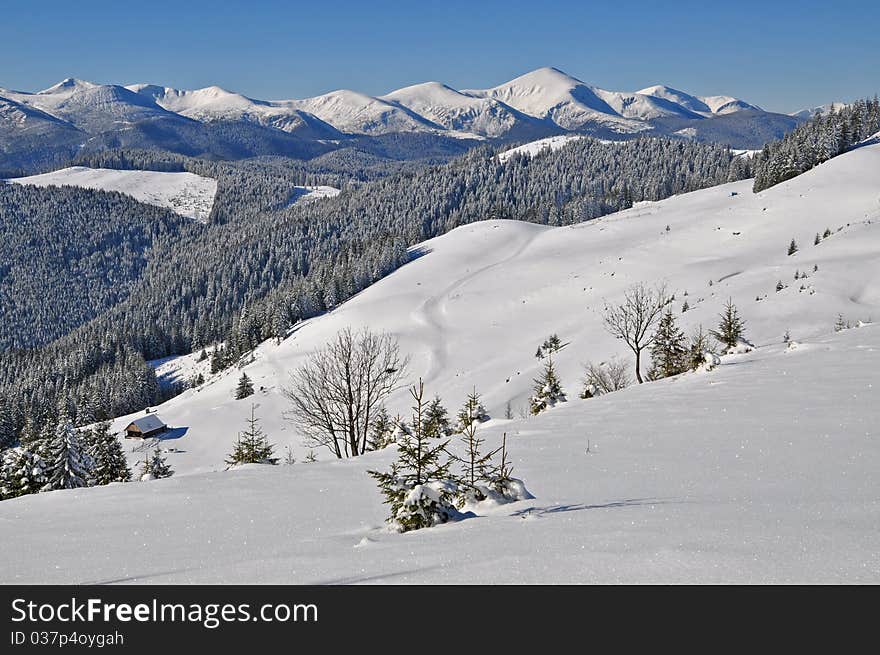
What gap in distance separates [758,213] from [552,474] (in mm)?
94896

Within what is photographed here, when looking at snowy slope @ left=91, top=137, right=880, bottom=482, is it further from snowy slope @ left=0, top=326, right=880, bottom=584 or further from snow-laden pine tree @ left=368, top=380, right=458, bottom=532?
snow-laden pine tree @ left=368, top=380, right=458, bottom=532

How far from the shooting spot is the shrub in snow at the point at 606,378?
1031 inches

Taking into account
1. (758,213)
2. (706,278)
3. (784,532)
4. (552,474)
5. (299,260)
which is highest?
(299,260)

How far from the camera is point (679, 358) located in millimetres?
22422

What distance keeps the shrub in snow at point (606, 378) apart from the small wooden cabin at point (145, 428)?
49.5 metres

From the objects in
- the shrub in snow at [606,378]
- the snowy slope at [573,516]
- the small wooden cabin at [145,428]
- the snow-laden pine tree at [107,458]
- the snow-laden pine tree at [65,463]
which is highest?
the snowy slope at [573,516]

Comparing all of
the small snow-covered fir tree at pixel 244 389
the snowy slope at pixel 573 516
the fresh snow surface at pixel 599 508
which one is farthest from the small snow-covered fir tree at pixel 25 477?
the small snow-covered fir tree at pixel 244 389

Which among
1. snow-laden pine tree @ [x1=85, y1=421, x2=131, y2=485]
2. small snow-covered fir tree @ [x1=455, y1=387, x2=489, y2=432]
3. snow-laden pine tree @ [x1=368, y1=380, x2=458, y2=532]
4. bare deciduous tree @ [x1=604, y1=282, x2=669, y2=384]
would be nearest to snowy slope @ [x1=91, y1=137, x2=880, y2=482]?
bare deciduous tree @ [x1=604, y1=282, x2=669, y2=384]

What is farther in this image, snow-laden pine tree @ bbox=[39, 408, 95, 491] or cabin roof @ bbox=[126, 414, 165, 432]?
cabin roof @ bbox=[126, 414, 165, 432]

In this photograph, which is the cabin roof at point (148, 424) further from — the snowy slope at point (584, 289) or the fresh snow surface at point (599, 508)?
the fresh snow surface at point (599, 508)

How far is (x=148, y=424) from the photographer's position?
59781mm

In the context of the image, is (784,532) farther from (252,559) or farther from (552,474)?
(252,559)

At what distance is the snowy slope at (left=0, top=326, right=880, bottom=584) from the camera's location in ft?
14.4
